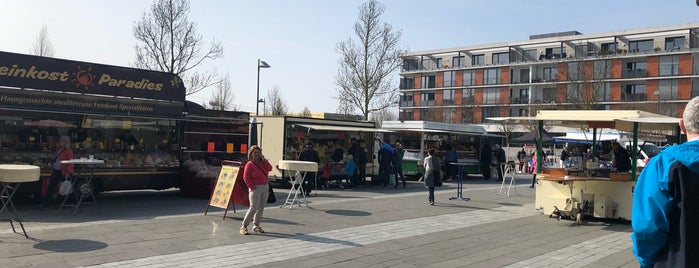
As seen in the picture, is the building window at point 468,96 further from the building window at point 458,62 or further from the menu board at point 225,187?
the menu board at point 225,187

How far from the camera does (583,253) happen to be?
8461 mm

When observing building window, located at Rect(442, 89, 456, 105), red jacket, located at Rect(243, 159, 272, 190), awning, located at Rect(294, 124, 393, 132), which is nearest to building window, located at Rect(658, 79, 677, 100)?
building window, located at Rect(442, 89, 456, 105)

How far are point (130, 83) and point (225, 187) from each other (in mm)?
4685

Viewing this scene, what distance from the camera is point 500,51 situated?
7700 cm

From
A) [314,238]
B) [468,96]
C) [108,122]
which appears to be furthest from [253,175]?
[468,96]

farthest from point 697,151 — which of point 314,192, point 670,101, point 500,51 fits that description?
point 500,51

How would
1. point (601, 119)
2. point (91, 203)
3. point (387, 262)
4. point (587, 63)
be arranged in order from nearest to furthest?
point (387, 262), point (601, 119), point (91, 203), point (587, 63)

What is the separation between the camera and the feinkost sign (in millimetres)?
11703

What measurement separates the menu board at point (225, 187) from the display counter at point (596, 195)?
21.3ft

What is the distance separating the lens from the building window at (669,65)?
60.3 metres

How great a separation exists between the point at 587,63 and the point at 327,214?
38453 millimetres

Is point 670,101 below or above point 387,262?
above

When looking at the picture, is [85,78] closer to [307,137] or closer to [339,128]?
[307,137]

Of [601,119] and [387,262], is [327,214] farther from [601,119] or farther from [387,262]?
[601,119]
